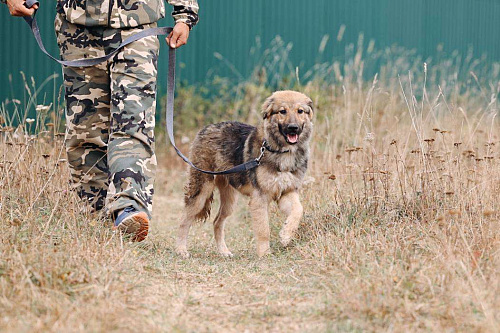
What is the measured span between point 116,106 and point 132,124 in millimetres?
160

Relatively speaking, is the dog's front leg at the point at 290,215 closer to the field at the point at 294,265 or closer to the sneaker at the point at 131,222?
the field at the point at 294,265

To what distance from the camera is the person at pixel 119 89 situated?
4.08 m

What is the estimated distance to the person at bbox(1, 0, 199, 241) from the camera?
13.4 ft

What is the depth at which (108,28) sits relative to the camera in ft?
13.9

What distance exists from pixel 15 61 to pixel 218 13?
9.99 ft

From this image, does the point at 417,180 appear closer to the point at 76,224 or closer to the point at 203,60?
the point at 76,224

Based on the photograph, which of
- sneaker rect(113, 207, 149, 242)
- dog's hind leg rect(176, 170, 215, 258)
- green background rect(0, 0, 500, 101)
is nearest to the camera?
sneaker rect(113, 207, 149, 242)

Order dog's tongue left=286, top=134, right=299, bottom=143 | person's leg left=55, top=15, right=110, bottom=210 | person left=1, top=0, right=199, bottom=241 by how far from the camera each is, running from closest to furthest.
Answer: person left=1, top=0, right=199, bottom=241 < person's leg left=55, top=15, right=110, bottom=210 < dog's tongue left=286, top=134, right=299, bottom=143

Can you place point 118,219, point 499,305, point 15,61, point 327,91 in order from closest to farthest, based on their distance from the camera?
point 499,305
point 118,219
point 15,61
point 327,91

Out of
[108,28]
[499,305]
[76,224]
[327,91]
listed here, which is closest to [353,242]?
[499,305]

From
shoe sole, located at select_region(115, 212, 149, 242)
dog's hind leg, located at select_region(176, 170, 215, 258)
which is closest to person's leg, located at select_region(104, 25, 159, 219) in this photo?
shoe sole, located at select_region(115, 212, 149, 242)

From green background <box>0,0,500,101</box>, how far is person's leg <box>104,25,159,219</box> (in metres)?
4.06

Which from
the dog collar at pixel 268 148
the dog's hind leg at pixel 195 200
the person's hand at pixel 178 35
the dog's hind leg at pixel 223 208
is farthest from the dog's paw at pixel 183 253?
the person's hand at pixel 178 35

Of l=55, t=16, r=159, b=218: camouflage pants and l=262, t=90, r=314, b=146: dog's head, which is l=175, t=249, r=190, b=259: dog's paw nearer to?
l=55, t=16, r=159, b=218: camouflage pants
